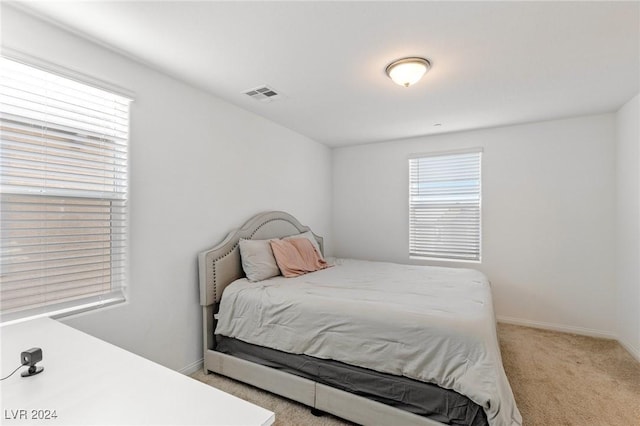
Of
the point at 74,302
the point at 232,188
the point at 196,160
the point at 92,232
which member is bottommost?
the point at 74,302

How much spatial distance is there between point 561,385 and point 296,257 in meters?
2.42

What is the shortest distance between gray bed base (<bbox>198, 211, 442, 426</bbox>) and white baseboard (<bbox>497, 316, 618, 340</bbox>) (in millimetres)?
2630

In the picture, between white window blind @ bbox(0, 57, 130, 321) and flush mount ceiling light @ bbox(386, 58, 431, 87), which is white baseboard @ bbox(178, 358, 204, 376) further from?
flush mount ceiling light @ bbox(386, 58, 431, 87)

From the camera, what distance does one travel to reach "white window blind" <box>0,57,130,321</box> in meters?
1.58

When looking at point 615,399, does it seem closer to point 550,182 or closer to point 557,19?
point 550,182

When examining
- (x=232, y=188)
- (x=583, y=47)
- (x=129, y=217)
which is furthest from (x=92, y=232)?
(x=583, y=47)

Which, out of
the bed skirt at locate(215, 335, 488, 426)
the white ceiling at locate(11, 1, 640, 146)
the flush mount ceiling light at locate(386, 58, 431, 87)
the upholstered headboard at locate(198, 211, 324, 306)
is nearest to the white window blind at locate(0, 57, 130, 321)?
the white ceiling at locate(11, 1, 640, 146)

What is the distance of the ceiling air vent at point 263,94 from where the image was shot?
262 centimetres

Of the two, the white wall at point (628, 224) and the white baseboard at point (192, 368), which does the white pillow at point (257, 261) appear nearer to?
the white baseboard at point (192, 368)

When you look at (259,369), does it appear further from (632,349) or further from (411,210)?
(632,349)

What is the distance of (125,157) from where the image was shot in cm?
209

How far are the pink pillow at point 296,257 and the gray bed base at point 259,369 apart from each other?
10.9 inches

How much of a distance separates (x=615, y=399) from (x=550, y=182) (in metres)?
2.21

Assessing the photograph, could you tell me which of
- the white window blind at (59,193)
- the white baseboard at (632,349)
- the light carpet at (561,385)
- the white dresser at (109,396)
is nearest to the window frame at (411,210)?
the light carpet at (561,385)
